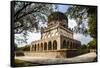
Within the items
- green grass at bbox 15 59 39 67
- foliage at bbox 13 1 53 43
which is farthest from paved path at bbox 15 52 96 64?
foliage at bbox 13 1 53 43

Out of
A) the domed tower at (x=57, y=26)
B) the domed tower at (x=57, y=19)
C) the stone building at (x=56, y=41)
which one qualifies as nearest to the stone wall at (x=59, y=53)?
the stone building at (x=56, y=41)

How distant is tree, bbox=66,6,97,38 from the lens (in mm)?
2518

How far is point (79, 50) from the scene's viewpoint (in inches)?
100.0

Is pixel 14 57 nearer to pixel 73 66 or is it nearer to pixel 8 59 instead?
pixel 8 59

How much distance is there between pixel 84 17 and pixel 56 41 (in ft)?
1.46

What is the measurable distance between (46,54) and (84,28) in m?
0.55

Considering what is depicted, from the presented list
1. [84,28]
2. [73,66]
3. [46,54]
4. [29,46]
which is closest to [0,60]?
[29,46]

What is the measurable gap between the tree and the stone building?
0.11 metres

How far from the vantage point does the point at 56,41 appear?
7.96 feet

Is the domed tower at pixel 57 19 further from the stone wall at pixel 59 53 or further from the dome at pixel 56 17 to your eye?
the stone wall at pixel 59 53

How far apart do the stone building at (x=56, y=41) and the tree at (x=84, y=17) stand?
0.35 feet

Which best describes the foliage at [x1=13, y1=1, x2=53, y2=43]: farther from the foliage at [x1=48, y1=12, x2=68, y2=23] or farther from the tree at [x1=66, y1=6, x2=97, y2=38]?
the tree at [x1=66, y1=6, x2=97, y2=38]

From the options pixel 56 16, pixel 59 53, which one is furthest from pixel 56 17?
pixel 59 53

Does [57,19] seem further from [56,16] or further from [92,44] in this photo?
[92,44]
